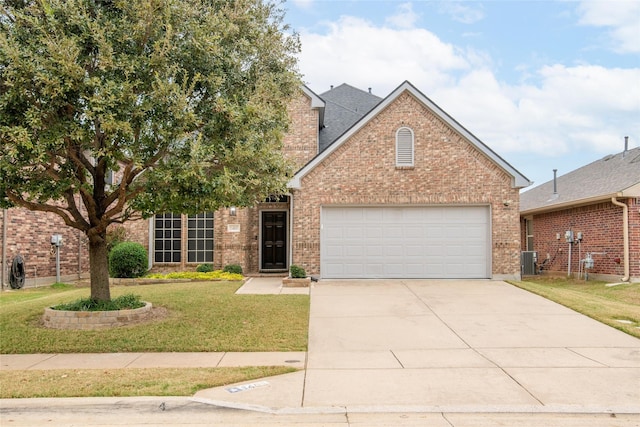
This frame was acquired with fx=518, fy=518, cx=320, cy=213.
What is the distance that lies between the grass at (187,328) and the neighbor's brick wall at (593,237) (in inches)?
412

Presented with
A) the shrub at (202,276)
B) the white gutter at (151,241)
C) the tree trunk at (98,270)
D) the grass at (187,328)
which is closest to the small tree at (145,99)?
the tree trunk at (98,270)

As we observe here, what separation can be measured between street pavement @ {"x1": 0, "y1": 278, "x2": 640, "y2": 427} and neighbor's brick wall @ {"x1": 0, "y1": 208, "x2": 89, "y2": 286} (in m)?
8.61

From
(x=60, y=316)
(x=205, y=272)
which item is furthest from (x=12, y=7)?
(x=205, y=272)

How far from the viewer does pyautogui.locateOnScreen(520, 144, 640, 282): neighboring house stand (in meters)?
15.8

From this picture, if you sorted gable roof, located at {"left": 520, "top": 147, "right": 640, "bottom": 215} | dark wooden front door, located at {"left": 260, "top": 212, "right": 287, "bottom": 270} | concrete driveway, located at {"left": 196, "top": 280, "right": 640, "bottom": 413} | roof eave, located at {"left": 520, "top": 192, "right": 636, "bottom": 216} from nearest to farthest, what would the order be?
1. concrete driveway, located at {"left": 196, "top": 280, "right": 640, "bottom": 413}
2. roof eave, located at {"left": 520, "top": 192, "right": 636, "bottom": 216}
3. gable roof, located at {"left": 520, "top": 147, "right": 640, "bottom": 215}
4. dark wooden front door, located at {"left": 260, "top": 212, "right": 287, "bottom": 270}

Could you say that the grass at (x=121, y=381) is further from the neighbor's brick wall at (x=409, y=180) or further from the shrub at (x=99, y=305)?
the neighbor's brick wall at (x=409, y=180)

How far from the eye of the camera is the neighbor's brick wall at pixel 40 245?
15.2 m

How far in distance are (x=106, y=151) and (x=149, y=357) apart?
3290mm

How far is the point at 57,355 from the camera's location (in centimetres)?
786

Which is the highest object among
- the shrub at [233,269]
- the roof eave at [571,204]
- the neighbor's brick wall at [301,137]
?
the neighbor's brick wall at [301,137]

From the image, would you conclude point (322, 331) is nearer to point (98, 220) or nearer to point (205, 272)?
point (98, 220)

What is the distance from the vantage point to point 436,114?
615 inches

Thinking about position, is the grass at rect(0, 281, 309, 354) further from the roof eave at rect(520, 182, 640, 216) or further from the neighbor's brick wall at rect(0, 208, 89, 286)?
the roof eave at rect(520, 182, 640, 216)

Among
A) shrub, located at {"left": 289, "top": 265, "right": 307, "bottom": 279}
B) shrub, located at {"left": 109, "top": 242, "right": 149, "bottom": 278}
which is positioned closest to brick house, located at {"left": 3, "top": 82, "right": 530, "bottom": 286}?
shrub, located at {"left": 289, "top": 265, "right": 307, "bottom": 279}
